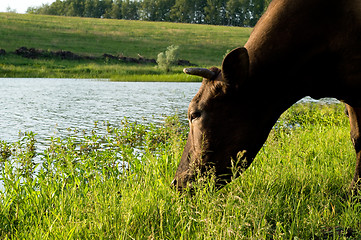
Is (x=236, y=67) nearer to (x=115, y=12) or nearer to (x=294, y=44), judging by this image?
(x=294, y=44)

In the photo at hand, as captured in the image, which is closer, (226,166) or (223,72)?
(223,72)

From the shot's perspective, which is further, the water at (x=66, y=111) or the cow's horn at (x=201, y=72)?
the water at (x=66, y=111)

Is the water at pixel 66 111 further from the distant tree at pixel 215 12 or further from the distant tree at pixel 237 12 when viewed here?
the distant tree at pixel 215 12

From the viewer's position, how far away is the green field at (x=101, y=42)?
3569 centimetres

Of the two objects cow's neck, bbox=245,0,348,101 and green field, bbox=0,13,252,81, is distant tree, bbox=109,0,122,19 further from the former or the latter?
cow's neck, bbox=245,0,348,101

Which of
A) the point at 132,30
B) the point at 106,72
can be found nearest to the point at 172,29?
the point at 132,30

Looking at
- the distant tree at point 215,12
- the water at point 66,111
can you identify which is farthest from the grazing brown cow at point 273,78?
the distant tree at point 215,12

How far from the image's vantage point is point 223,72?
364 cm

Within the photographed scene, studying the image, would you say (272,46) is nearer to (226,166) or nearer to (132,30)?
(226,166)

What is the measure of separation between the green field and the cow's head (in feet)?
96.9

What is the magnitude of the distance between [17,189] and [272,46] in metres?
3.10

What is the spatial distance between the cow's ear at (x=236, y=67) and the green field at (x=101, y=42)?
2980cm

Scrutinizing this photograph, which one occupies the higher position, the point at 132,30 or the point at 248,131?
the point at 132,30

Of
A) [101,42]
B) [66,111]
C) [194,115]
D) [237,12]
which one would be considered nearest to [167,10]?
[237,12]
